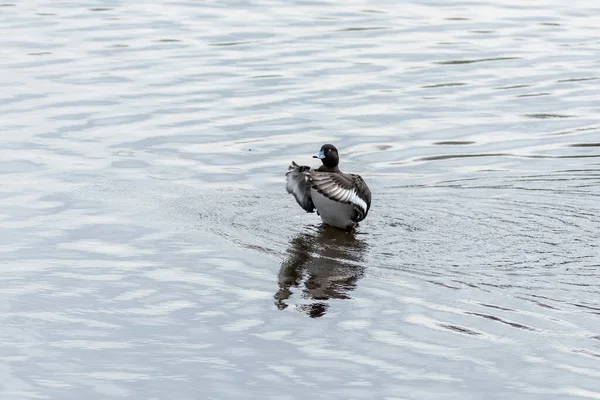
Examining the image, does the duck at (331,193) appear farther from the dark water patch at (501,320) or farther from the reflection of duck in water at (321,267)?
the dark water patch at (501,320)

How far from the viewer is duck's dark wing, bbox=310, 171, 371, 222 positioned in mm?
12078

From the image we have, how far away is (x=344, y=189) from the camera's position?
12.2 meters

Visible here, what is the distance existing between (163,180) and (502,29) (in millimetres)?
10174

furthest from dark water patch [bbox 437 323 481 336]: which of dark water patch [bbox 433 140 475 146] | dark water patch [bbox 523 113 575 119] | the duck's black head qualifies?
dark water patch [bbox 523 113 575 119]

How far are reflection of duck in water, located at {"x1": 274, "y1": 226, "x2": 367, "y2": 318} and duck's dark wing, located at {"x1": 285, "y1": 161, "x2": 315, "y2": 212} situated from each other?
11.0 inches

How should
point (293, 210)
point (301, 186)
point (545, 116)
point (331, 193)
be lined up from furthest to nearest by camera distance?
point (545, 116) < point (293, 210) < point (301, 186) < point (331, 193)

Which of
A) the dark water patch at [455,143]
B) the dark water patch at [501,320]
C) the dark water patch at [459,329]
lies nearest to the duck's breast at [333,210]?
the dark water patch at [501,320]

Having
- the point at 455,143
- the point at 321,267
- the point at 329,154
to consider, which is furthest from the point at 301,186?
the point at 455,143

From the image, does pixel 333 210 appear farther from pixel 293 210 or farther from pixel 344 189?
pixel 293 210

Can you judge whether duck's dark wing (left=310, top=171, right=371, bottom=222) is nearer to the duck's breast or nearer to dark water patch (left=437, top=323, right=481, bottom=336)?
the duck's breast

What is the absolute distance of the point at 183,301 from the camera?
988cm

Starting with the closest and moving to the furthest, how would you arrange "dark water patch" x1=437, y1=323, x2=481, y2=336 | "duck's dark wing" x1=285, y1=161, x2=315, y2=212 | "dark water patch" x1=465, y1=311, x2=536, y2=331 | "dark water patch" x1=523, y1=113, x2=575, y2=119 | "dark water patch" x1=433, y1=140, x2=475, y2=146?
"dark water patch" x1=437, y1=323, x2=481, y2=336 < "dark water patch" x1=465, y1=311, x2=536, y2=331 < "duck's dark wing" x1=285, y1=161, x2=315, y2=212 < "dark water patch" x1=433, y1=140, x2=475, y2=146 < "dark water patch" x1=523, y1=113, x2=575, y2=119

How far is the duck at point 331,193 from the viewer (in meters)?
12.1

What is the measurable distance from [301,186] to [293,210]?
543mm
